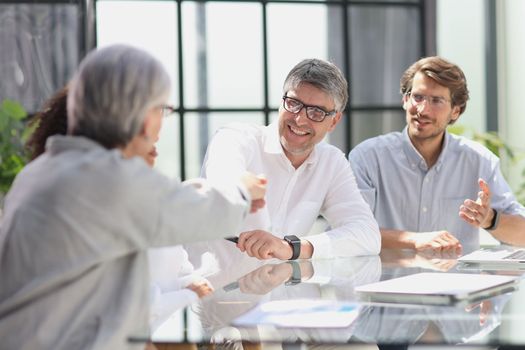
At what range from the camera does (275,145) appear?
9.82ft

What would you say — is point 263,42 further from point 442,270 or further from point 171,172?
point 442,270

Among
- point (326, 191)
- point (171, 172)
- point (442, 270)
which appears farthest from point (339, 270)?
point (171, 172)

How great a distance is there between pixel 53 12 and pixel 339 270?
3.50m

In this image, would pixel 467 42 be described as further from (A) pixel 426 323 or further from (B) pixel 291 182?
(A) pixel 426 323

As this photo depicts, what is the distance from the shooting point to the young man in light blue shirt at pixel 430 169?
328 cm

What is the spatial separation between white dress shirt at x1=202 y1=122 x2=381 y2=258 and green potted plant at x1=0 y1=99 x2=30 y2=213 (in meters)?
2.01

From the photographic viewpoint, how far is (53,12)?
17.2 ft

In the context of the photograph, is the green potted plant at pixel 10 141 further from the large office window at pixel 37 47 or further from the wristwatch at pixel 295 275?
the wristwatch at pixel 295 275

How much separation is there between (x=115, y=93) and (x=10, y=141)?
3534 millimetres

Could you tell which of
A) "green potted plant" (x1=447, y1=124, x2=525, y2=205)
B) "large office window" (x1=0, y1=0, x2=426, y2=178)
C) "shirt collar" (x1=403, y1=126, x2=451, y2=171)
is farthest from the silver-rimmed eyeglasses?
"large office window" (x1=0, y1=0, x2=426, y2=178)

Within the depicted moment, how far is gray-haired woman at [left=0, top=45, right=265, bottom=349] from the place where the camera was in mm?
1408

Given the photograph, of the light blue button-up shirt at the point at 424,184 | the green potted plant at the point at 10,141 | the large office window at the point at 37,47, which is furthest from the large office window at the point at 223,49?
the light blue button-up shirt at the point at 424,184

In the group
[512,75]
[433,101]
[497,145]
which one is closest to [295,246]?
[433,101]

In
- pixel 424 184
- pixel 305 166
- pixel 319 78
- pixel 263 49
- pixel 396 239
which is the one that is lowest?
pixel 396 239
